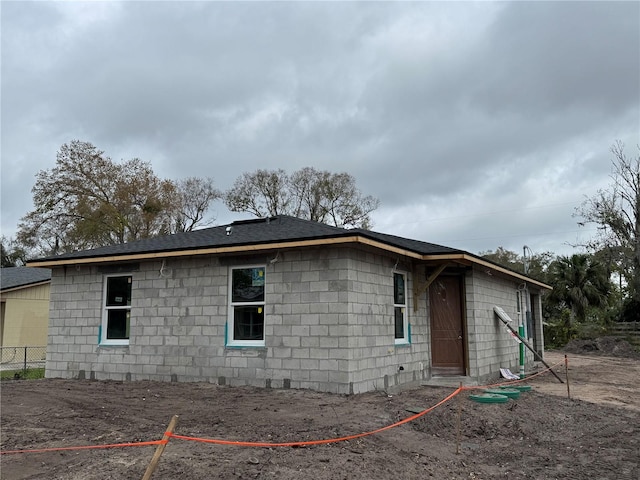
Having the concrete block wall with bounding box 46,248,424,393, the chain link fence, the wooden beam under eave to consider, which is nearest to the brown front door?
the concrete block wall with bounding box 46,248,424,393

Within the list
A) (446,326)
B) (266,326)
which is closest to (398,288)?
(446,326)

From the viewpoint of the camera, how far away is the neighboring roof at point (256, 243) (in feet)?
31.0

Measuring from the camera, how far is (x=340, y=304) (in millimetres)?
9430

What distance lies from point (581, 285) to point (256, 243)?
27222mm

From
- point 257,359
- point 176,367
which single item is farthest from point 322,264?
point 176,367

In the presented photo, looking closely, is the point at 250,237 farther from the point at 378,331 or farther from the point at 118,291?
the point at 118,291

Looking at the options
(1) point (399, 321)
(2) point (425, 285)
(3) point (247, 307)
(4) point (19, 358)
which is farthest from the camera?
(4) point (19, 358)

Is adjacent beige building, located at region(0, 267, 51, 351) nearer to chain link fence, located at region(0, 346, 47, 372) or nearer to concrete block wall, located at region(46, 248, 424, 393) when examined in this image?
chain link fence, located at region(0, 346, 47, 372)

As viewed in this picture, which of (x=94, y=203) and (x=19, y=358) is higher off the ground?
(x=94, y=203)

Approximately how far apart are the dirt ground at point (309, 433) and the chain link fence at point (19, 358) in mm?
9809

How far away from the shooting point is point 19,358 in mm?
21250

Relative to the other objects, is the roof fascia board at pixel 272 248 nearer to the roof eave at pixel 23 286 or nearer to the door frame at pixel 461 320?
the door frame at pixel 461 320

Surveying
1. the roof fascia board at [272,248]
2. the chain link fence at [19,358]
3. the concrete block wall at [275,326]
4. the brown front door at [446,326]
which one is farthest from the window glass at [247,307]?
the chain link fence at [19,358]

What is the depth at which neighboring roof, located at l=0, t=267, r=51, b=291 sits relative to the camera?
878 inches
